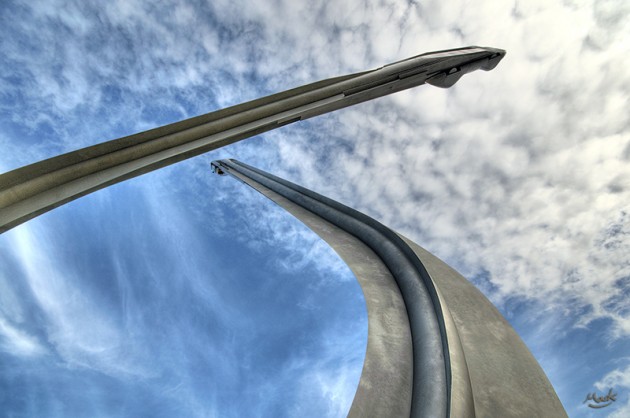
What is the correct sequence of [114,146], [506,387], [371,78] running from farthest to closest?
[371,78] < [506,387] < [114,146]

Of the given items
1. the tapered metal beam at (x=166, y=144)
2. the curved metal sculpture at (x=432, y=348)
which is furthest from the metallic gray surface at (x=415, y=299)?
the tapered metal beam at (x=166, y=144)

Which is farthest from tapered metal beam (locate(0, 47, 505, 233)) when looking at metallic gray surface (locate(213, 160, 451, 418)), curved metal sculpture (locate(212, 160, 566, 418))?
curved metal sculpture (locate(212, 160, 566, 418))

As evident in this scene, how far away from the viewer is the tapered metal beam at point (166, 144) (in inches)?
101

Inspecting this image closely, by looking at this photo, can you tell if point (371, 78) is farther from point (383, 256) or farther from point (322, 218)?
point (322, 218)

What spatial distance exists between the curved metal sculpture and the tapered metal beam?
2861mm

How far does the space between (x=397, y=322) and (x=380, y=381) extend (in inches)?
44.5

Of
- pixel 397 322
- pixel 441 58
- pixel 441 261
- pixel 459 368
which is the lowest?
pixel 459 368

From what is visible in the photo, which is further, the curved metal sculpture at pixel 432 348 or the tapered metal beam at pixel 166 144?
the curved metal sculpture at pixel 432 348

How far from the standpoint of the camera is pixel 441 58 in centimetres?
734

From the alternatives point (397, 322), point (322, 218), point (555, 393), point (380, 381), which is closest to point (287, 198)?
point (322, 218)

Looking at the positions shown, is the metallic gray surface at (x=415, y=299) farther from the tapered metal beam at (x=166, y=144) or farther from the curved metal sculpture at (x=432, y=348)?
the tapered metal beam at (x=166, y=144)

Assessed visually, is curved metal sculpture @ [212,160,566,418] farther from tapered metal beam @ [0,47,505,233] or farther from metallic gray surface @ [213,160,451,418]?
tapered metal beam @ [0,47,505,233]

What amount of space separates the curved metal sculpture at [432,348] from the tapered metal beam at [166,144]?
113 inches

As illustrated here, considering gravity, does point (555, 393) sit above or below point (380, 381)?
below
